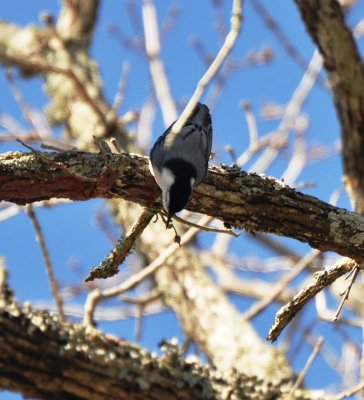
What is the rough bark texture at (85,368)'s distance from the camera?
294 centimetres

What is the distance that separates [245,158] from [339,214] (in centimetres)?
165

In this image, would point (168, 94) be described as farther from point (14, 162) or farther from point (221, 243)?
point (14, 162)

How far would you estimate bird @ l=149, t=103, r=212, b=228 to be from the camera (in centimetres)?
257

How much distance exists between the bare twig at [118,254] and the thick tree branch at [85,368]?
51 centimetres

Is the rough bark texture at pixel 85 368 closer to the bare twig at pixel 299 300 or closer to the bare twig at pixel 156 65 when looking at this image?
the bare twig at pixel 299 300

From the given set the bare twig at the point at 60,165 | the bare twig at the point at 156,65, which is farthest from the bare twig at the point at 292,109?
the bare twig at the point at 60,165

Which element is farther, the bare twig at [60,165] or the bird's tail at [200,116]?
the bird's tail at [200,116]

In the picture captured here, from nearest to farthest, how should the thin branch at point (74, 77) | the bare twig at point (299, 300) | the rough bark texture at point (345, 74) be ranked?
the bare twig at point (299, 300) → the rough bark texture at point (345, 74) → the thin branch at point (74, 77)

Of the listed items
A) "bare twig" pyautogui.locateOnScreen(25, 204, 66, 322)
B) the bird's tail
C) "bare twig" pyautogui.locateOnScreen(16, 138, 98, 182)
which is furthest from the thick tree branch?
the bird's tail

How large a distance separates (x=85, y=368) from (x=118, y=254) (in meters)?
0.66

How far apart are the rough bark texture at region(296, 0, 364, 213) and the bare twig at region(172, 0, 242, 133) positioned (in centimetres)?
95

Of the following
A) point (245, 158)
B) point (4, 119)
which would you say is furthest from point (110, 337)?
point (4, 119)

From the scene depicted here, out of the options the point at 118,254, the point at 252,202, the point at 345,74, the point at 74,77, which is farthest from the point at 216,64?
the point at 74,77

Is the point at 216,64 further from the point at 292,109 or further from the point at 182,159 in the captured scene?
the point at 292,109
